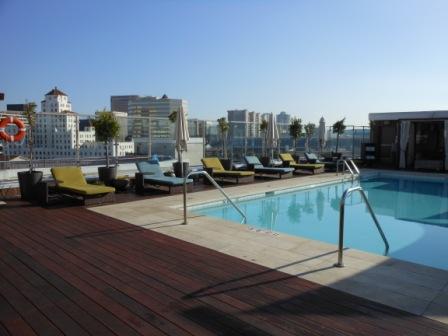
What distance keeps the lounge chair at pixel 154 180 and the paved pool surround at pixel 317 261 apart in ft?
5.84

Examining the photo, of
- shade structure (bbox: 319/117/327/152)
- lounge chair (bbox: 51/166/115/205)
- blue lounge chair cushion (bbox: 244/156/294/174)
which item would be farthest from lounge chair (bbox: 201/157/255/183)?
shade structure (bbox: 319/117/327/152)

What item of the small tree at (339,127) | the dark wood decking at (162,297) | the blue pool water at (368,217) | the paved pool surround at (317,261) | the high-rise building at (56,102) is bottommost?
the blue pool water at (368,217)

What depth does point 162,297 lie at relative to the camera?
3.17 m

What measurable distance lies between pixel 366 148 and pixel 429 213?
27.8 ft

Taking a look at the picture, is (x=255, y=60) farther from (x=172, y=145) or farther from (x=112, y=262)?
(x=112, y=262)

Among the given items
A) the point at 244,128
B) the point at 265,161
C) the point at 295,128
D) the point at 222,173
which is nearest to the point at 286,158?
the point at 265,161

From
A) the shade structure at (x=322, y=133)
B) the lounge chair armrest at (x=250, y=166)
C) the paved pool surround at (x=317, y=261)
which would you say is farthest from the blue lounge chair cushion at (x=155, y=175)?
the shade structure at (x=322, y=133)

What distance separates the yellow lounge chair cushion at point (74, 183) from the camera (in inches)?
275

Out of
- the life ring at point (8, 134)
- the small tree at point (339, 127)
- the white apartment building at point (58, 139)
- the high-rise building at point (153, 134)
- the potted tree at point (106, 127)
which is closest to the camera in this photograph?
the life ring at point (8, 134)

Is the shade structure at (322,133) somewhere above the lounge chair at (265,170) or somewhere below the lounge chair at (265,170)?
above

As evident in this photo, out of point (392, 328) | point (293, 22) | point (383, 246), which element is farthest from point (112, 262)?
point (293, 22)

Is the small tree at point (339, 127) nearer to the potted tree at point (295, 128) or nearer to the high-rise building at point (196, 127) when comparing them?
the potted tree at point (295, 128)

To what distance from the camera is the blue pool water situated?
6066 mm

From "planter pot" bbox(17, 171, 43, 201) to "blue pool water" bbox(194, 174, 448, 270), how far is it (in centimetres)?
317
